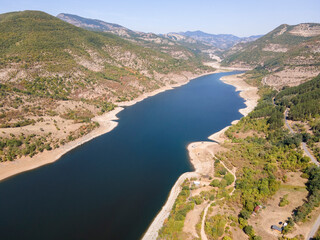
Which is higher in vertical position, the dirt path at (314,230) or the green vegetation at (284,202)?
the green vegetation at (284,202)

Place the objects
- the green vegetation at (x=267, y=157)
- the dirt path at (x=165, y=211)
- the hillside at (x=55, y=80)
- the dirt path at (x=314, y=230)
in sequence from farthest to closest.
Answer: the hillside at (x=55, y=80) → the green vegetation at (x=267, y=157) → the dirt path at (x=165, y=211) → the dirt path at (x=314, y=230)

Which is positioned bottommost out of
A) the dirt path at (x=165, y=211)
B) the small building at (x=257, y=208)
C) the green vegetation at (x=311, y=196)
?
the dirt path at (x=165, y=211)

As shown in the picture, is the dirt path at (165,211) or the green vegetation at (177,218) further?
the dirt path at (165,211)

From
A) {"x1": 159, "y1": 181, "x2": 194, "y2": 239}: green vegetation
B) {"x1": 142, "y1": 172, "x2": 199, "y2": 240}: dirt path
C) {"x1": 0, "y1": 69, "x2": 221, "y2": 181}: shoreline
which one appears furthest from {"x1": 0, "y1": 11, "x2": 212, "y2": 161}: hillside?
{"x1": 159, "y1": 181, "x2": 194, "y2": 239}: green vegetation

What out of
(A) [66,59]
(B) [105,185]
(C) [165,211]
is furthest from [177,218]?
(A) [66,59]

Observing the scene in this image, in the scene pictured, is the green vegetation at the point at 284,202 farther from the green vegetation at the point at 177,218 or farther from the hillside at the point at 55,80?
the hillside at the point at 55,80

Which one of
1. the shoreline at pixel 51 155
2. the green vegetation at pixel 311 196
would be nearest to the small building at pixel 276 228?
the green vegetation at pixel 311 196

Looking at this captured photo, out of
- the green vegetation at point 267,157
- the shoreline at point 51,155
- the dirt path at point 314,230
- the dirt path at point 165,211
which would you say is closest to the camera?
the dirt path at point 314,230

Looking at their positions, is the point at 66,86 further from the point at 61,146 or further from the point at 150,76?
the point at 150,76

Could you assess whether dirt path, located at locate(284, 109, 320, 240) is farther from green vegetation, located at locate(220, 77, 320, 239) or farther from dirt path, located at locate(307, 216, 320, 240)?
green vegetation, located at locate(220, 77, 320, 239)
